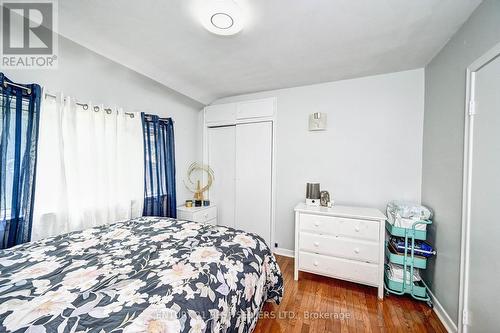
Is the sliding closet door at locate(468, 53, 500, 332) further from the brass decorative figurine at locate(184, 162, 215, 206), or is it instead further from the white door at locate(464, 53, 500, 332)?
the brass decorative figurine at locate(184, 162, 215, 206)

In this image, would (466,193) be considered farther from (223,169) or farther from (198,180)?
(198,180)

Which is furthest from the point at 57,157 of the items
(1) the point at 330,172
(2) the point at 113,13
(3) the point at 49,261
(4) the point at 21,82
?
(1) the point at 330,172

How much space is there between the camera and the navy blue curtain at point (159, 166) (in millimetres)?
2418

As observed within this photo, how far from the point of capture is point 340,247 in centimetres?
204

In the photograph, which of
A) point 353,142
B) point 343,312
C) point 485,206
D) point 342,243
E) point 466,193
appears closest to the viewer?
point 485,206

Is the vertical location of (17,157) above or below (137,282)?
above

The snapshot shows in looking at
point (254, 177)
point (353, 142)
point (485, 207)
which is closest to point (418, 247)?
point (485, 207)

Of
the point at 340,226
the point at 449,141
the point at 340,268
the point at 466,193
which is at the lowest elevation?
the point at 340,268

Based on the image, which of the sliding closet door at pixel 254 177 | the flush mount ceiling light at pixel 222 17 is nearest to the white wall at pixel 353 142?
the sliding closet door at pixel 254 177

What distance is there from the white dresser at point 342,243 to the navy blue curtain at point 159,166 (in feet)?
5.81

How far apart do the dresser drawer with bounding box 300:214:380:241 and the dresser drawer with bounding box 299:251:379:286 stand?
0.28 metres

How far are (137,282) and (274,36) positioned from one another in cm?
Answer: 201

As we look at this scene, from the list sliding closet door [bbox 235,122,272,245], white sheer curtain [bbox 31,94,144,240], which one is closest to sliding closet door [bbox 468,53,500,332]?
sliding closet door [bbox 235,122,272,245]

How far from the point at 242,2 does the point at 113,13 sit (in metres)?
0.99
